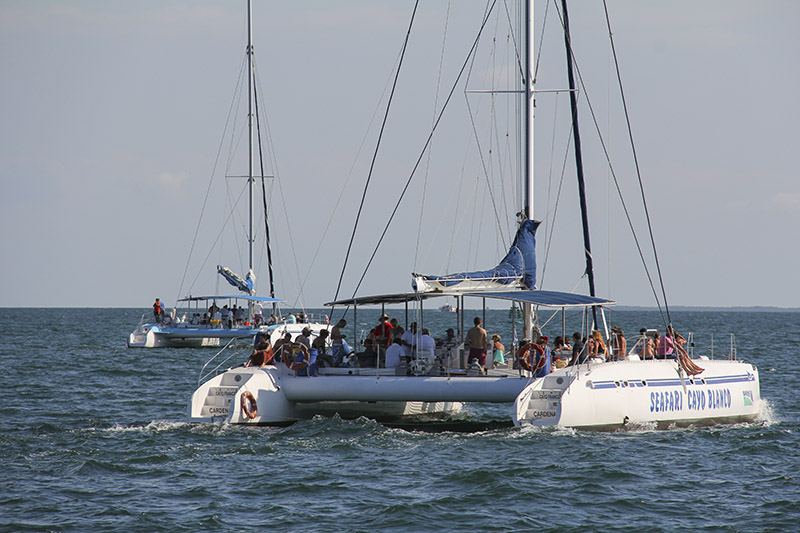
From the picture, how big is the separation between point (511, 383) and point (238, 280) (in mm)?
31882

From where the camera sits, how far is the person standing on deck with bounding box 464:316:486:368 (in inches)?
632

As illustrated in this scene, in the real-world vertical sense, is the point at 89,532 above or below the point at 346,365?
below

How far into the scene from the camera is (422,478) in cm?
1259

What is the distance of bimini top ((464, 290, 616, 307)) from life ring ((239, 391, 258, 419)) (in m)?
3.92

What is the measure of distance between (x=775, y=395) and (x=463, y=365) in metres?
10.8

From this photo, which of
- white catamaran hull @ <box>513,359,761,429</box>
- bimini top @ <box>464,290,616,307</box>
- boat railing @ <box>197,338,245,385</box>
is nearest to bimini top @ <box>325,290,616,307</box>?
bimini top @ <box>464,290,616,307</box>

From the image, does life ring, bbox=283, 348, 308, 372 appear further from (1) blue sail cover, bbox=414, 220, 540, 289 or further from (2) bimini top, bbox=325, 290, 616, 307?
(1) blue sail cover, bbox=414, 220, 540, 289

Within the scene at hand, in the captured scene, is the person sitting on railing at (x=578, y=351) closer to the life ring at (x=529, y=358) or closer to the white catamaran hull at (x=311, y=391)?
the life ring at (x=529, y=358)

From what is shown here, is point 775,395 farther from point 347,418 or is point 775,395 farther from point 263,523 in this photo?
point 263,523

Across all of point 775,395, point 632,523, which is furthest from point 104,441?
point 775,395

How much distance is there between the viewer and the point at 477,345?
16219mm

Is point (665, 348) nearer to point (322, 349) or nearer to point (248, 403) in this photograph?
point (322, 349)

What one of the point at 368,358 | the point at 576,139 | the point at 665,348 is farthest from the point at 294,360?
the point at 576,139

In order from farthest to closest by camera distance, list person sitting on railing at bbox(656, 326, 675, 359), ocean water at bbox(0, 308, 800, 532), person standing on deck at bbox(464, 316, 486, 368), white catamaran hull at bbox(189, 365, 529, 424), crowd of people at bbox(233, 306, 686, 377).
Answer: person sitting on railing at bbox(656, 326, 675, 359)
person standing on deck at bbox(464, 316, 486, 368)
crowd of people at bbox(233, 306, 686, 377)
white catamaran hull at bbox(189, 365, 529, 424)
ocean water at bbox(0, 308, 800, 532)
